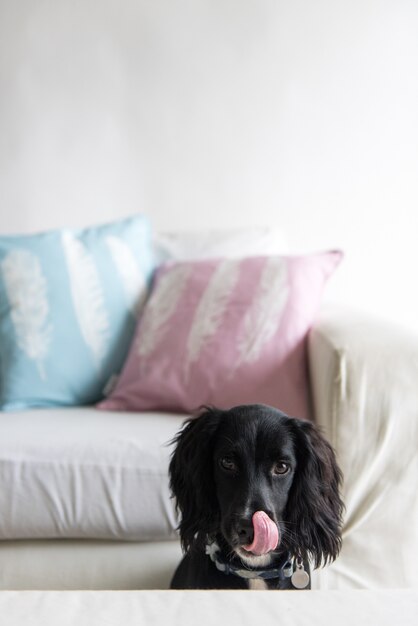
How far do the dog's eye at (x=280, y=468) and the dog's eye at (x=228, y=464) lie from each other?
7 centimetres

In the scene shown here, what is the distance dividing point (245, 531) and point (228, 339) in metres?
0.79

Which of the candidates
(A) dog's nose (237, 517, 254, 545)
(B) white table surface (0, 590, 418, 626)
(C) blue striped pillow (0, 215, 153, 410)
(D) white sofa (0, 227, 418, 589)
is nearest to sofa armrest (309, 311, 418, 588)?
(D) white sofa (0, 227, 418, 589)

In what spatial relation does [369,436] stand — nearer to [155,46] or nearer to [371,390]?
[371,390]

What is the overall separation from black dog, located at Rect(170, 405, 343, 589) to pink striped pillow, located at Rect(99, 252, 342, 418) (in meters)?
0.46

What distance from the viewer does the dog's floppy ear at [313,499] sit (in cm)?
127

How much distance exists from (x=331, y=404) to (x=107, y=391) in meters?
0.79

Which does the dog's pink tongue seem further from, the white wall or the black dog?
the white wall

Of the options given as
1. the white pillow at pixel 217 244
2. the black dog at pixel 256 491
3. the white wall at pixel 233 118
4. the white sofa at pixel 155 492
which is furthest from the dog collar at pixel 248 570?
the white wall at pixel 233 118

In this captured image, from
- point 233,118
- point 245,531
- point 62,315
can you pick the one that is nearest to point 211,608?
point 245,531

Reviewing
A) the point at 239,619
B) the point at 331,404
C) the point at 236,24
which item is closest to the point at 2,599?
the point at 239,619

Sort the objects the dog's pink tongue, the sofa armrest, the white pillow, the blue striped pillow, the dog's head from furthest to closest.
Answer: the white pillow < the blue striped pillow < the sofa armrest < the dog's head < the dog's pink tongue

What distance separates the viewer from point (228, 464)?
1260mm

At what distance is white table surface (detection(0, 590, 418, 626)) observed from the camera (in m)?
0.81

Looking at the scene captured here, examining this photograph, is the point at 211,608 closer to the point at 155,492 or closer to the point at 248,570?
the point at 248,570
